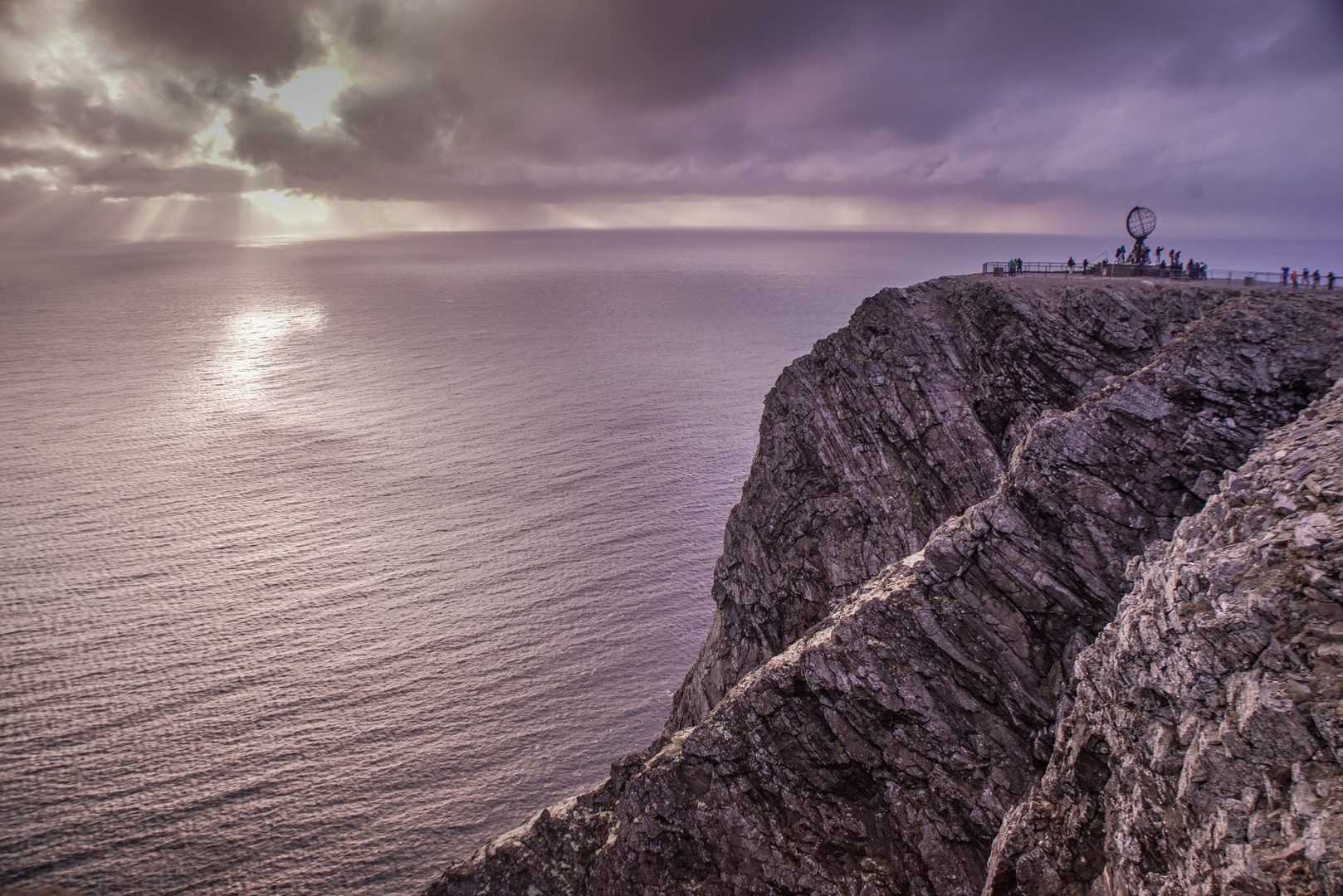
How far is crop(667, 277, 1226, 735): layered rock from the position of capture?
98.5 feet

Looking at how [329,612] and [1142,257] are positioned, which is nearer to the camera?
[1142,257]

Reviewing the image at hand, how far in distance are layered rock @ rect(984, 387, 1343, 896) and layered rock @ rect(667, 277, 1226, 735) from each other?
12770 millimetres

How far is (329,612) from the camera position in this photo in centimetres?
5334

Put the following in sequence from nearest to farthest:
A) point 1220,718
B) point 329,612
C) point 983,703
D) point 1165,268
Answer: point 1220,718, point 983,703, point 1165,268, point 329,612

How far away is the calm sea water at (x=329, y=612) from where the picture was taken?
38.7 metres

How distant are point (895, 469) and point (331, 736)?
39.8 metres

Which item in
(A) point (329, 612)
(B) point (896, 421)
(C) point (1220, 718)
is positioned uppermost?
(B) point (896, 421)

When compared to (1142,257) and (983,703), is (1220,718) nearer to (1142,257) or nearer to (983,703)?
(983,703)

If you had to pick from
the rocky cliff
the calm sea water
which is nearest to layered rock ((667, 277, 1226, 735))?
the rocky cliff

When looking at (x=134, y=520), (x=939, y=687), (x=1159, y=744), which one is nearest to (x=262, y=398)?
(x=134, y=520)

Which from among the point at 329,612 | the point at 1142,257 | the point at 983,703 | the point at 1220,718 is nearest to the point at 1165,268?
the point at 1142,257

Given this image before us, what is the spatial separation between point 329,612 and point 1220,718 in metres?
56.6

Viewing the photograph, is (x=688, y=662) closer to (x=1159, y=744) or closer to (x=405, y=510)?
(x=405, y=510)

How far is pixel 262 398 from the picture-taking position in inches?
4058
